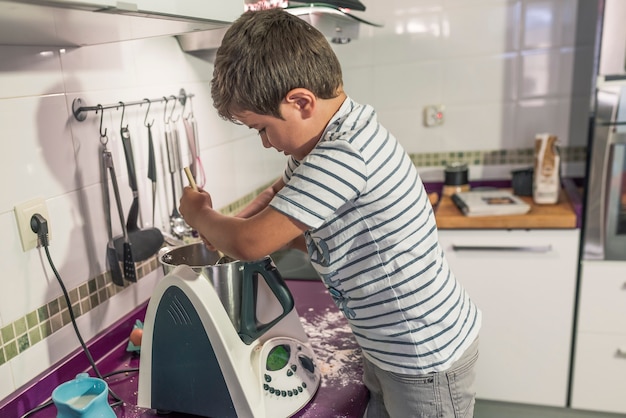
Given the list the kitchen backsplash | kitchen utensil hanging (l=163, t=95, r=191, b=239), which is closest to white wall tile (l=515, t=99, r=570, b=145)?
the kitchen backsplash

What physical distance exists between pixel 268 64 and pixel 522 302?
138 cm

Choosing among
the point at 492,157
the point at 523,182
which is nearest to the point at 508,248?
the point at 523,182

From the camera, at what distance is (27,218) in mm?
877

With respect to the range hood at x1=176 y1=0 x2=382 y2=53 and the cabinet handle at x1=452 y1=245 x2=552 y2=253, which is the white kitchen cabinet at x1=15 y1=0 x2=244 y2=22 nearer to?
the range hood at x1=176 y1=0 x2=382 y2=53

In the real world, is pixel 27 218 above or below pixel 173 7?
below

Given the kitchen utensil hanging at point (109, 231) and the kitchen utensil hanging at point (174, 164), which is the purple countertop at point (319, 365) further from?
the kitchen utensil hanging at point (174, 164)

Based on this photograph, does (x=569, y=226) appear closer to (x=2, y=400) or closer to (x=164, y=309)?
(x=164, y=309)

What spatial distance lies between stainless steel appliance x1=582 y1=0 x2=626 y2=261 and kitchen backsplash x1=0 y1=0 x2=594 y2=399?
1.40 ft

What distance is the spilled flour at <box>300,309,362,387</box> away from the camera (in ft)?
3.11

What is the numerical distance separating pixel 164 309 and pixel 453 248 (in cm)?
119

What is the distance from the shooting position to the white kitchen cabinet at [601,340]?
5.46 ft

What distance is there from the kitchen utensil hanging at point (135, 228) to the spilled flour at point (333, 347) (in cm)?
37

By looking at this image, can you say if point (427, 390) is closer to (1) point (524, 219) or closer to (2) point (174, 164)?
(2) point (174, 164)

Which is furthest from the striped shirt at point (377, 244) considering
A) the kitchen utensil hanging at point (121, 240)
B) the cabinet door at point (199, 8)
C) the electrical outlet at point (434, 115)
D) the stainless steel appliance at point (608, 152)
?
the electrical outlet at point (434, 115)
